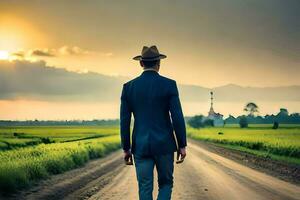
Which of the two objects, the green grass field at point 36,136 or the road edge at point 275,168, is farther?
the green grass field at point 36,136

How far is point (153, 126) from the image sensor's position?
6418mm

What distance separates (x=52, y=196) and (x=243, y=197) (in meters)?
4.64

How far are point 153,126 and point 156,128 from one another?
43 millimetres

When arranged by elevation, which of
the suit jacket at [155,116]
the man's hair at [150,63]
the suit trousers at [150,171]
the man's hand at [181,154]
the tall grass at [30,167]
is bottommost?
the tall grass at [30,167]

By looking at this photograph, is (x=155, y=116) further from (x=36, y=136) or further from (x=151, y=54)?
(x=36, y=136)

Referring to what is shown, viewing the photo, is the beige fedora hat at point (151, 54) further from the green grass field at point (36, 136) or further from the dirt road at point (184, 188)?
the green grass field at point (36, 136)

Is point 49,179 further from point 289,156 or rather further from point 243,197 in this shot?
point 289,156

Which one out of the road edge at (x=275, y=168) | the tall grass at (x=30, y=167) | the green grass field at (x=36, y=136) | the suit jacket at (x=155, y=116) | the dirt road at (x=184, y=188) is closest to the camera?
the suit jacket at (x=155, y=116)

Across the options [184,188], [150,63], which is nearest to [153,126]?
[150,63]

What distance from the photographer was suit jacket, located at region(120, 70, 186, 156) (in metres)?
6.39

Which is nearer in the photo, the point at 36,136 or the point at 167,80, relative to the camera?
the point at 167,80

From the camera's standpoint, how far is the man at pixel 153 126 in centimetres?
639

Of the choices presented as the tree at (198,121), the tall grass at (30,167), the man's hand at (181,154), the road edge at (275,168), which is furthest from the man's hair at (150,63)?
the tree at (198,121)

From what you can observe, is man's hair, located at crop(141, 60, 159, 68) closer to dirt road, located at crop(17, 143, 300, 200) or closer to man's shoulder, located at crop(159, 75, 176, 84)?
man's shoulder, located at crop(159, 75, 176, 84)
